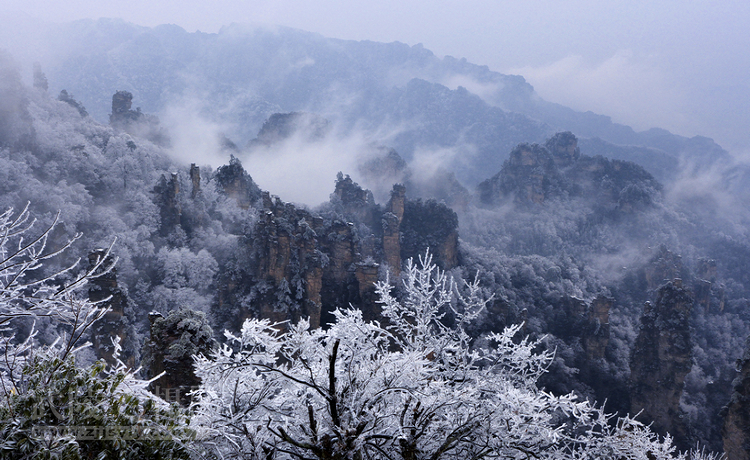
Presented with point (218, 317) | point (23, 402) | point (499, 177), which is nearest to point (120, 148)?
point (218, 317)

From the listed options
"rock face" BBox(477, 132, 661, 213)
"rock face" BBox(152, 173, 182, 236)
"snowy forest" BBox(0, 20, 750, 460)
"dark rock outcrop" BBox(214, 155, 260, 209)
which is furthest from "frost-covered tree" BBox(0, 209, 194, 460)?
"rock face" BBox(477, 132, 661, 213)

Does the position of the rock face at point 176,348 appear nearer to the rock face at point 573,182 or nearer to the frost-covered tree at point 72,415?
the frost-covered tree at point 72,415

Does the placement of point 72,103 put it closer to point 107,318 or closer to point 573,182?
point 107,318

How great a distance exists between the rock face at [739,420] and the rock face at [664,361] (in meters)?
5.84

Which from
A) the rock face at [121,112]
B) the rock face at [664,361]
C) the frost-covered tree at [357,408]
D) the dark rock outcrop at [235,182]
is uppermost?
the rock face at [121,112]

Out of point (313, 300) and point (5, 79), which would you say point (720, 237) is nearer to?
point (313, 300)

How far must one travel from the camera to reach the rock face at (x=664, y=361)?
2459 centimetres

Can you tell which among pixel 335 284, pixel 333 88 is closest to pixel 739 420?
pixel 335 284

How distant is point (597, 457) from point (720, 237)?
72008mm

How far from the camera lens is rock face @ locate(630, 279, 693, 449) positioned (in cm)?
2459

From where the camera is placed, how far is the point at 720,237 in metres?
59.2

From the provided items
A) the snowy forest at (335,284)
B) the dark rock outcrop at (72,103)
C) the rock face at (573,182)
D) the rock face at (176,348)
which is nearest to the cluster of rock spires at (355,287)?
the rock face at (176,348)

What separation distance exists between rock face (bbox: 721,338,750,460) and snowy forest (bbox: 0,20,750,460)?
10 cm

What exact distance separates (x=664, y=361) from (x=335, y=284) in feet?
72.6
